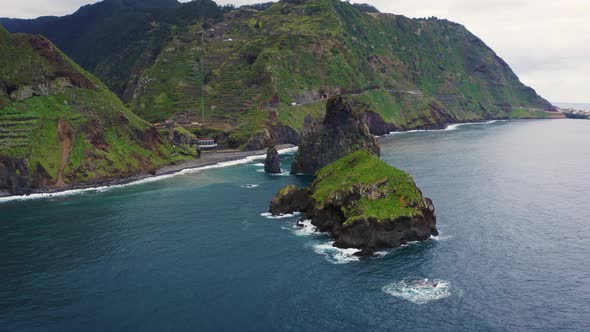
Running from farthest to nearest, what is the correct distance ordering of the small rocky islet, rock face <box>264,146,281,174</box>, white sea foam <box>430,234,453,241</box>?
rock face <box>264,146,281,174</box> < white sea foam <box>430,234,453,241</box> < the small rocky islet

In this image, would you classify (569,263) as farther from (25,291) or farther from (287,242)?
(25,291)

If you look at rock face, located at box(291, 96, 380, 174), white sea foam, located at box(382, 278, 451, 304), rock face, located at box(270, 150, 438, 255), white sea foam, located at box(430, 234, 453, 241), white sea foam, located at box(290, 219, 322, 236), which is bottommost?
white sea foam, located at box(382, 278, 451, 304)

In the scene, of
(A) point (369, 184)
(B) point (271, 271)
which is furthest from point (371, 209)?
(B) point (271, 271)

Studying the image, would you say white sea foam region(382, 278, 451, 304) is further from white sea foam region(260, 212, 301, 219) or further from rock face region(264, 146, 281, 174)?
rock face region(264, 146, 281, 174)

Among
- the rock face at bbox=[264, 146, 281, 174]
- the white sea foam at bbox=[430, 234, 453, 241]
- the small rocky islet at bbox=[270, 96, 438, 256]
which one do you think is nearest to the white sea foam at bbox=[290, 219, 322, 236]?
the small rocky islet at bbox=[270, 96, 438, 256]

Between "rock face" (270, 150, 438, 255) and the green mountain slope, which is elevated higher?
the green mountain slope

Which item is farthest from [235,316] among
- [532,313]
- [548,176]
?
[548,176]
